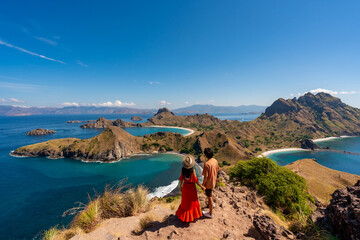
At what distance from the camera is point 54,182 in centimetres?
6116

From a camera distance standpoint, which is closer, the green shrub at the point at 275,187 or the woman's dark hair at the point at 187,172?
the woman's dark hair at the point at 187,172

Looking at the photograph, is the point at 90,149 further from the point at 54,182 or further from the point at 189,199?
the point at 189,199

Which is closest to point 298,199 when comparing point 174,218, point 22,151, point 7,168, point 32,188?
point 174,218

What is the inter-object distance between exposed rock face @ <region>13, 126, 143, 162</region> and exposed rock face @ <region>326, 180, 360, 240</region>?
99293 mm

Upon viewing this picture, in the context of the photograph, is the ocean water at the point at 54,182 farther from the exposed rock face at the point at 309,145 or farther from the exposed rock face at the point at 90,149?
the exposed rock face at the point at 309,145

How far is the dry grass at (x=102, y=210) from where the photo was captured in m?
6.96

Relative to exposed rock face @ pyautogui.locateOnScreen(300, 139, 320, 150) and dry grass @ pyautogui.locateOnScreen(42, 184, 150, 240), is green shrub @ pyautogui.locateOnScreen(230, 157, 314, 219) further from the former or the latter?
exposed rock face @ pyautogui.locateOnScreen(300, 139, 320, 150)

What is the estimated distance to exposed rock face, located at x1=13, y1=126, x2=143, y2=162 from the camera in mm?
90125

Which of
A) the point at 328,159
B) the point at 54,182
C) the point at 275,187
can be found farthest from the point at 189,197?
the point at 328,159

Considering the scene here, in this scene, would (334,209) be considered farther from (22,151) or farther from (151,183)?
(22,151)

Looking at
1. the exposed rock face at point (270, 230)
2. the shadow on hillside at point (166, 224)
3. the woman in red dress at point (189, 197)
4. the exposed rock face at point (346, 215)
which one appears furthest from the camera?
the shadow on hillside at point (166, 224)

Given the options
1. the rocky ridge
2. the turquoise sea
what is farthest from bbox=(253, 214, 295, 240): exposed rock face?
the turquoise sea

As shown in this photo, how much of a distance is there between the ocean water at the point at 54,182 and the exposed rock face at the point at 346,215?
3564 centimetres

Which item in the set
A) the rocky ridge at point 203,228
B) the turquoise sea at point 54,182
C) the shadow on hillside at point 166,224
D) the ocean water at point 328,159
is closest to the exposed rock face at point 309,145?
the ocean water at point 328,159
